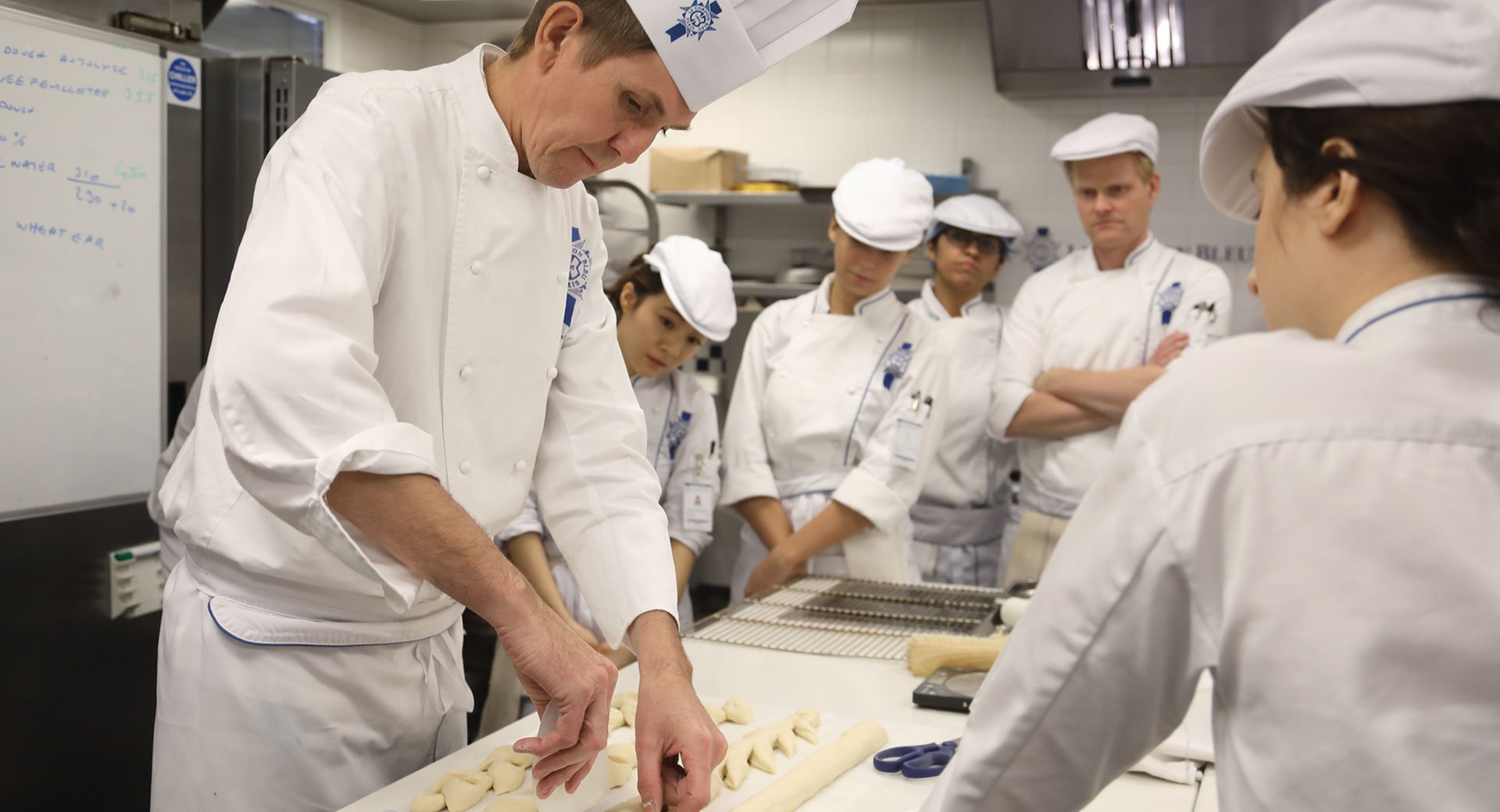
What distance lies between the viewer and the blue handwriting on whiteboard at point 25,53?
1.97m

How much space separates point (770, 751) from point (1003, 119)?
3.72 m

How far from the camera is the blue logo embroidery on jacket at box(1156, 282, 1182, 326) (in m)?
3.02

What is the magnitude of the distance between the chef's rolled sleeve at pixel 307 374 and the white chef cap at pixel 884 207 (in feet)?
6.04

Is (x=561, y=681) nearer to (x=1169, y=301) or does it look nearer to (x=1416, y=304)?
(x=1416, y=304)

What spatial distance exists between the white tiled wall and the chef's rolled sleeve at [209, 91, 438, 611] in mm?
3792

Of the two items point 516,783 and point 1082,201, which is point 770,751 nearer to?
point 516,783

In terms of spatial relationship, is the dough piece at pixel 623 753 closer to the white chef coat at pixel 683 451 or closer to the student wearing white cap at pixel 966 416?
the white chef coat at pixel 683 451

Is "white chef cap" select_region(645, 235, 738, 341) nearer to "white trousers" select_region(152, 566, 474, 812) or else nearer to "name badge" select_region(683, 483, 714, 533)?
"name badge" select_region(683, 483, 714, 533)

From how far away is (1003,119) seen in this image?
4613 mm

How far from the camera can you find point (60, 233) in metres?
2.10

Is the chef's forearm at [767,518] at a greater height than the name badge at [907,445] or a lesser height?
lesser

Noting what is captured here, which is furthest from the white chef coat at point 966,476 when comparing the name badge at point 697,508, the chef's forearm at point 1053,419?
the name badge at point 697,508

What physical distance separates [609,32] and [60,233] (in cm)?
141

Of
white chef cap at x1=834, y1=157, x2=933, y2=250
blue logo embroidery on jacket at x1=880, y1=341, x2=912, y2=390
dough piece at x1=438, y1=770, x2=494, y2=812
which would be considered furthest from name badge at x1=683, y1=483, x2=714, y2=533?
dough piece at x1=438, y1=770, x2=494, y2=812
